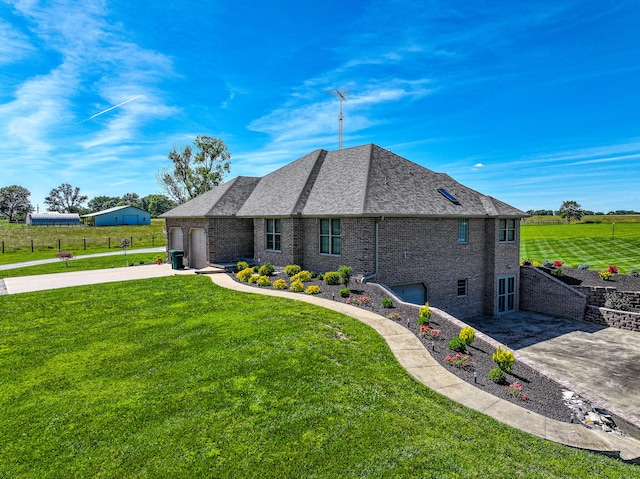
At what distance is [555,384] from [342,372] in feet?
17.2

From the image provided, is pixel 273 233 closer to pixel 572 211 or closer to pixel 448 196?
pixel 448 196

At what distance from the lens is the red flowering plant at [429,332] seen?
391 inches

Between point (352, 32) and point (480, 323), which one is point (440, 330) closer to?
point (480, 323)

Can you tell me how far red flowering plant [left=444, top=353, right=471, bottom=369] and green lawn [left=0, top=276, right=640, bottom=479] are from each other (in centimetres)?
159

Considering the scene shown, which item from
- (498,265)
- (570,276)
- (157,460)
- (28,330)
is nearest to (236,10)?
(28,330)

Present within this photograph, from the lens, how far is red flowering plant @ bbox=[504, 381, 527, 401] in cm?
734

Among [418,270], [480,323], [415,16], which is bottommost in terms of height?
[480,323]

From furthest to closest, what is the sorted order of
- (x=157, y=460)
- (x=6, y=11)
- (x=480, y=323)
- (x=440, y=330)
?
(x=480, y=323) → (x=6, y=11) → (x=440, y=330) → (x=157, y=460)

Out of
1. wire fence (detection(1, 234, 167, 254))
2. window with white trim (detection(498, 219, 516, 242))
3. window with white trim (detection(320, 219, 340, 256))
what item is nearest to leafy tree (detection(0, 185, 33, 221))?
wire fence (detection(1, 234, 167, 254))

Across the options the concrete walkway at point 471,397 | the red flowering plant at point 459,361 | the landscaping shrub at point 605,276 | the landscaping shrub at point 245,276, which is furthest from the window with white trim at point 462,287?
the landscaping shrub at point 245,276

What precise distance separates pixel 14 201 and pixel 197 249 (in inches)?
5036

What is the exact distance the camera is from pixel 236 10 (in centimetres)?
1410

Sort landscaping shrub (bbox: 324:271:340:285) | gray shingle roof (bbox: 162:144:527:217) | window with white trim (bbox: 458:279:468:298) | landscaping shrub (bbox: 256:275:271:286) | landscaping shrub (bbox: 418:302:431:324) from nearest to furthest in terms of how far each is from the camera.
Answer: landscaping shrub (bbox: 418:302:431:324)
landscaping shrub (bbox: 324:271:340:285)
landscaping shrub (bbox: 256:275:271:286)
gray shingle roof (bbox: 162:144:527:217)
window with white trim (bbox: 458:279:468:298)

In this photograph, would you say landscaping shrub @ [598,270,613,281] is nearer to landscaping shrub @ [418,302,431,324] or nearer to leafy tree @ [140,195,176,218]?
landscaping shrub @ [418,302,431,324]
